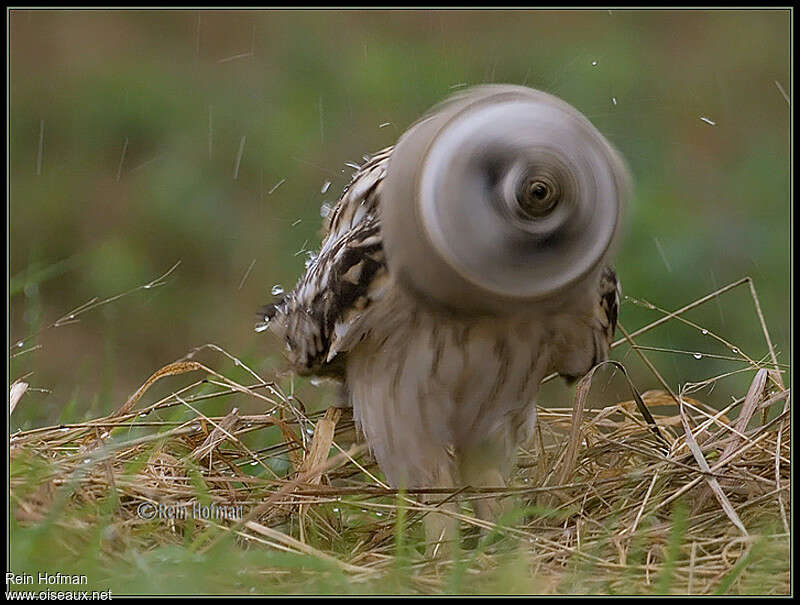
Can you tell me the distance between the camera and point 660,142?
5.88 metres

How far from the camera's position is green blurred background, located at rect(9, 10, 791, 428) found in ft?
15.8

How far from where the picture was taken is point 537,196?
5.99 feet

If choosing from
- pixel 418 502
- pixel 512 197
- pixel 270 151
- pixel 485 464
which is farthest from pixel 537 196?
pixel 270 151

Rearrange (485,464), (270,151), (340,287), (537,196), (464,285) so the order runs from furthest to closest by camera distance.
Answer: (270,151), (485,464), (340,287), (464,285), (537,196)

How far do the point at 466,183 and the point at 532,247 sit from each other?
0.47ft

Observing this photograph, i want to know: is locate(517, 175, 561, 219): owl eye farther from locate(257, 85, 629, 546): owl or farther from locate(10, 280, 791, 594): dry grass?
locate(10, 280, 791, 594): dry grass

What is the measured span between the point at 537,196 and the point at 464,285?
212 millimetres

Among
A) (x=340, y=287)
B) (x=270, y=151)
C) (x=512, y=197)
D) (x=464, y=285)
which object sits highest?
(x=512, y=197)

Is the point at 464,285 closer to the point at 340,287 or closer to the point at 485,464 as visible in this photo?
the point at 340,287

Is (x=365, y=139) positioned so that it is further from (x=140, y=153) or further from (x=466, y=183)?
(x=466, y=183)

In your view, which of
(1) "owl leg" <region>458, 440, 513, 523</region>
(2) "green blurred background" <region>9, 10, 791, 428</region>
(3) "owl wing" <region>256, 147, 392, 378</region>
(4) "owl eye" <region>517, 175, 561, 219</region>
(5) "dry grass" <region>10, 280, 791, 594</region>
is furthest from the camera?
(2) "green blurred background" <region>9, 10, 791, 428</region>

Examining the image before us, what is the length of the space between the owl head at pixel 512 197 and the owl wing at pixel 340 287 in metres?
0.26

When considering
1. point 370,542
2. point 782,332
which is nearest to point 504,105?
point 370,542

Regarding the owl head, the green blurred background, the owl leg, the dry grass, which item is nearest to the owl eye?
the owl head
